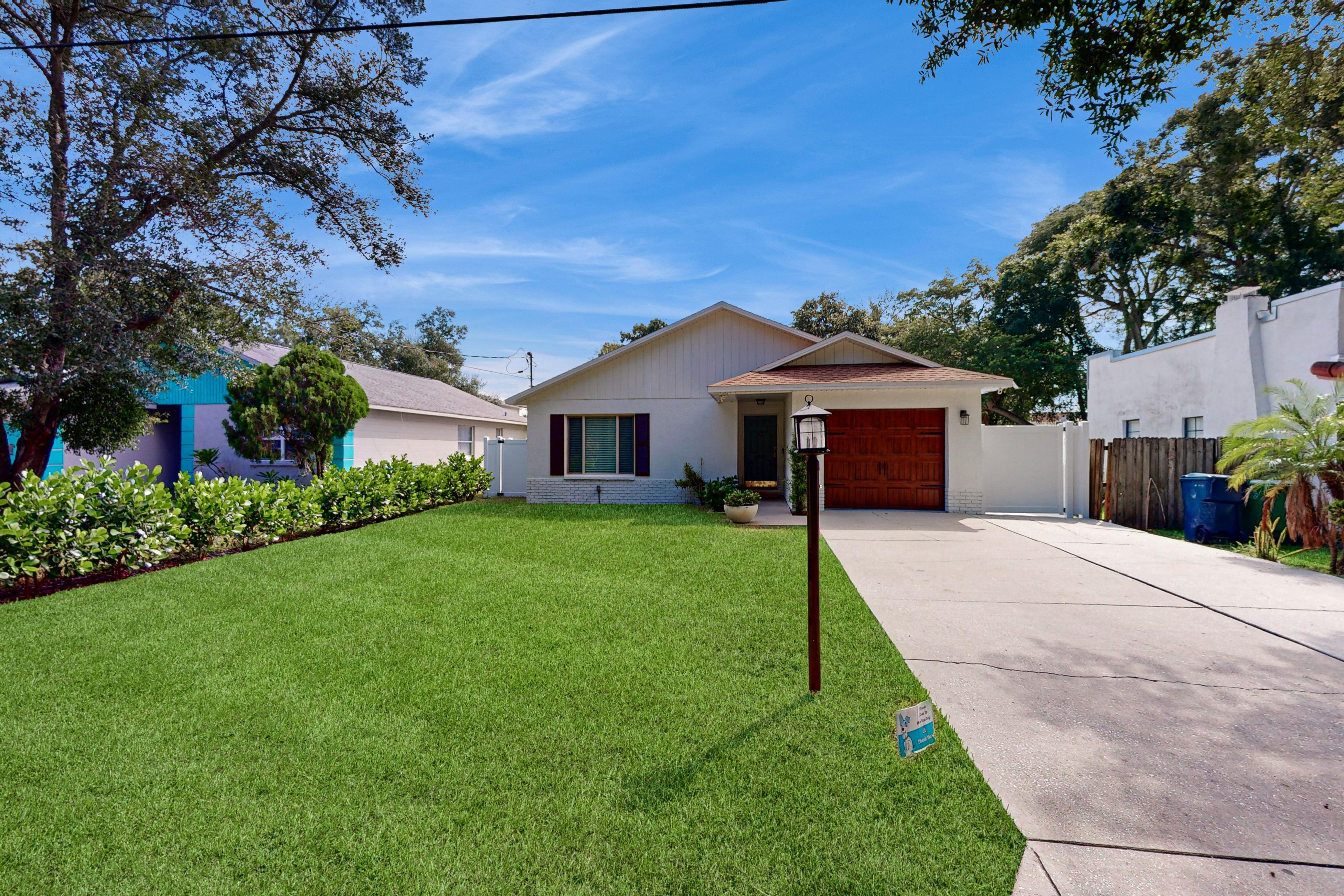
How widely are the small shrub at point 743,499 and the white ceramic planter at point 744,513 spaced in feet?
0.16

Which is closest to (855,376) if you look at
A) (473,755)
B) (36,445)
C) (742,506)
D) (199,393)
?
(742,506)

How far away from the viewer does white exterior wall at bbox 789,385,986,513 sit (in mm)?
12086

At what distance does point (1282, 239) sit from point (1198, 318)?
19.6ft

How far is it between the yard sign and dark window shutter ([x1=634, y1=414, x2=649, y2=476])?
11491mm

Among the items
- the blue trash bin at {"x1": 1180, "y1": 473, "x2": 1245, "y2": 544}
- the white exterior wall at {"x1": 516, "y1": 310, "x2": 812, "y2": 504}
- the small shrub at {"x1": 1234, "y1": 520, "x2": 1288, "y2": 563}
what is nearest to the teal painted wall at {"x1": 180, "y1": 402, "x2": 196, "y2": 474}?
the white exterior wall at {"x1": 516, "y1": 310, "x2": 812, "y2": 504}

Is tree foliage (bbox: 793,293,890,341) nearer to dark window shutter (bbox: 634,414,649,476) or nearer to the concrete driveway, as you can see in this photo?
dark window shutter (bbox: 634,414,649,476)

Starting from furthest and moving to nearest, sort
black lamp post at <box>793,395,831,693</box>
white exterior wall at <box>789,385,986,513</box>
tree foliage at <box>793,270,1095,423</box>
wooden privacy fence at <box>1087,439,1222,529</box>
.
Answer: tree foliage at <box>793,270,1095,423</box> → white exterior wall at <box>789,385,986,513</box> → wooden privacy fence at <box>1087,439,1222,529</box> → black lamp post at <box>793,395,831,693</box>

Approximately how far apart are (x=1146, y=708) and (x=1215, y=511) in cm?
784

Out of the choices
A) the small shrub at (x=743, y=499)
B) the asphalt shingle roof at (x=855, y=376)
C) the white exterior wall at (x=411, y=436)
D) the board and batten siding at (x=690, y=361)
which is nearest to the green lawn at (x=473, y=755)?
the small shrub at (x=743, y=499)

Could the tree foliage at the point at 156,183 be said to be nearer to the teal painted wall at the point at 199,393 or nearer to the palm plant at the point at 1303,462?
the teal painted wall at the point at 199,393

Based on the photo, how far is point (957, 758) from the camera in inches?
116

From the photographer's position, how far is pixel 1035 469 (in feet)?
41.4

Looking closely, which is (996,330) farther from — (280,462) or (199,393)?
(199,393)

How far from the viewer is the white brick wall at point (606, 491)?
14.0 metres
